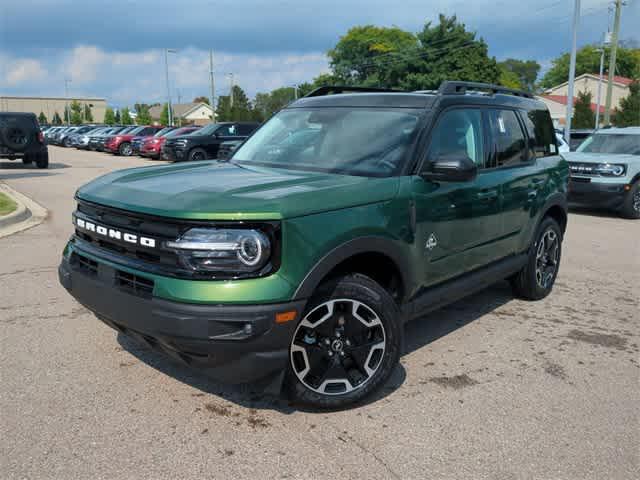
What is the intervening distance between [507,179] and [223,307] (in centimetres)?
287

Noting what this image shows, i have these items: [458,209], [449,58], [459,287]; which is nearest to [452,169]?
[458,209]

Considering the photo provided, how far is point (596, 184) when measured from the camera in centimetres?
1142

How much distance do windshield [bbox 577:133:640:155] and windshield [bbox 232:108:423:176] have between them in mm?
9902

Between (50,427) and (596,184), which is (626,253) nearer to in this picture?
(596,184)

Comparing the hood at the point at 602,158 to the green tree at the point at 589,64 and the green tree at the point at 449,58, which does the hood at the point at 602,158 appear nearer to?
the green tree at the point at 449,58

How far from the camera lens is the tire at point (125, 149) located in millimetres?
30016

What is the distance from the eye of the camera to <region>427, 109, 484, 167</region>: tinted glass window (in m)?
4.00

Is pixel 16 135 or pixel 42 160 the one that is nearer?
pixel 16 135

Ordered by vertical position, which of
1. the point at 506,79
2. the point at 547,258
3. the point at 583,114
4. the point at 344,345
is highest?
the point at 506,79

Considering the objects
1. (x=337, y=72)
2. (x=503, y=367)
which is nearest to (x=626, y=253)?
(x=503, y=367)

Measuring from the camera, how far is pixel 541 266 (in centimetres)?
566

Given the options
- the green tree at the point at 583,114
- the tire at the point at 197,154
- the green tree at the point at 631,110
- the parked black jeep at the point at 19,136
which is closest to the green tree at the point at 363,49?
the green tree at the point at 583,114

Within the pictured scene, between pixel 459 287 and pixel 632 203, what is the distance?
879 cm

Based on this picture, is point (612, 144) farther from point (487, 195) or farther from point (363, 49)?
point (363, 49)
